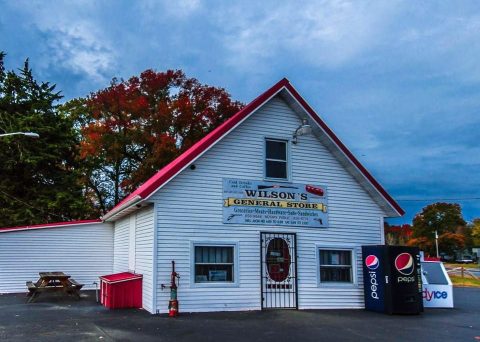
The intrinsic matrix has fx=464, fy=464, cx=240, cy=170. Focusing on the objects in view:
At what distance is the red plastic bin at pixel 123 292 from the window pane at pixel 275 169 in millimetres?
4969

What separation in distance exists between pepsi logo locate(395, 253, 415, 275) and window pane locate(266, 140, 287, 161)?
457 centimetres

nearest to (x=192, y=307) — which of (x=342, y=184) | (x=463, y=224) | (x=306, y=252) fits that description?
(x=306, y=252)

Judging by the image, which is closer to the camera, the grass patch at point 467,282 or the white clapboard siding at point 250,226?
the white clapboard siding at point 250,226

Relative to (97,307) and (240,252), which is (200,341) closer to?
(240,252)

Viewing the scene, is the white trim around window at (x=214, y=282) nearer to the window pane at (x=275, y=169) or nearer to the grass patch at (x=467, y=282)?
the window pane at (x=275, y=169)

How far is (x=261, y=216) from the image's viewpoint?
46.0 ft

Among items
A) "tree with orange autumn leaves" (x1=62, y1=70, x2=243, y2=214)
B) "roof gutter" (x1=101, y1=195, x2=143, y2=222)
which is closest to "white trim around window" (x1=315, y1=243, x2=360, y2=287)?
"roof gutter" (x1=101, y1=195, x2=143, y2=222)

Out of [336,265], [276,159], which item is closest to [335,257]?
[336,265]

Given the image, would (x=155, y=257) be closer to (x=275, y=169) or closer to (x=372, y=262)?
(x=275, y=169)

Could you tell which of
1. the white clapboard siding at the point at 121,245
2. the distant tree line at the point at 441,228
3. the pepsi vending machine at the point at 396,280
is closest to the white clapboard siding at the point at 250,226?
the pepsi vending machine at the point at 396,280

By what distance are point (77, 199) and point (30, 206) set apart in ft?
9.11

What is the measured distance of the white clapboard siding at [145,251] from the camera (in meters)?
12.7

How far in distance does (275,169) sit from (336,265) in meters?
3.69

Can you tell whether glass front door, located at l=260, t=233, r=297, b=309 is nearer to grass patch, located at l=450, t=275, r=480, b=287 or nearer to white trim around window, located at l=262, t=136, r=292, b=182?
white trim around window, located at l=262, t=136, r=292, b=182
